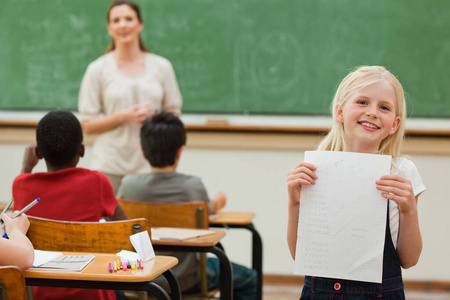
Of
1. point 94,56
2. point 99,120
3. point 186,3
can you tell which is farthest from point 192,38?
point 99,120

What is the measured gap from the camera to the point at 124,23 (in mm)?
3891

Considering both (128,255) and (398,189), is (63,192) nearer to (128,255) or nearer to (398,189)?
(128,255)

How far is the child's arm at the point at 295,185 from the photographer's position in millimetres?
1684

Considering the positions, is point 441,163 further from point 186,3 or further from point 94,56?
point 94,56

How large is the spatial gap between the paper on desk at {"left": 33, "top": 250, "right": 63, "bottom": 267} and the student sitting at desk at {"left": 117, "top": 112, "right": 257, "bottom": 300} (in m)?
0.91

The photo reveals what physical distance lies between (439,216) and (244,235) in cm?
137

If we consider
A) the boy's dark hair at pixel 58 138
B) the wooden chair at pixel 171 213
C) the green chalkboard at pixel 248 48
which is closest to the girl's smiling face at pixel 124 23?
the green chalkboard at pixel 248 48

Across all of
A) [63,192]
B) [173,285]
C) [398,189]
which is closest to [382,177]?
[398,189]

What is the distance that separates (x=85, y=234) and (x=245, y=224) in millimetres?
1134

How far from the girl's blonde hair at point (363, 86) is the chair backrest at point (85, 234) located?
648 millimetres

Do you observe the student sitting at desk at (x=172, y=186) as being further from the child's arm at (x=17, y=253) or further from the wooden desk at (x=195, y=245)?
the child's arm at (x=17, y=253)

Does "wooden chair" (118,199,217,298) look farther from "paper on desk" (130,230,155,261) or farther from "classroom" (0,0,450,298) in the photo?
"classroom" (0,0,450,298)

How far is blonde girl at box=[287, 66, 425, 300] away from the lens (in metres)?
1.70

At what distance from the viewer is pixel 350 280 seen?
1.75 meters
